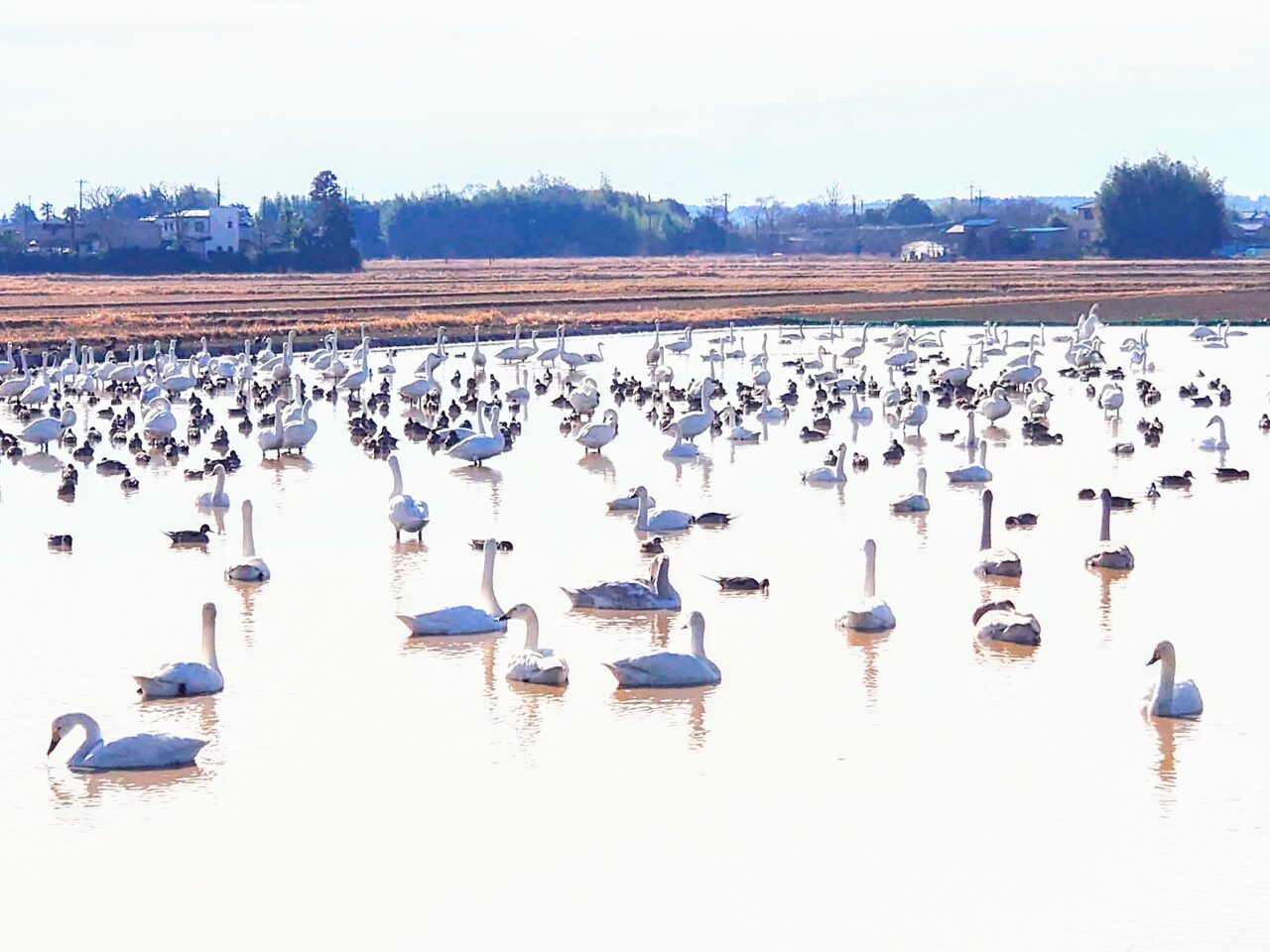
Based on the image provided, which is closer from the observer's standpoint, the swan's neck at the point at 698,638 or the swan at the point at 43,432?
the swan's neck at the point at 698,638

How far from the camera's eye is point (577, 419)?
3158 centimetres

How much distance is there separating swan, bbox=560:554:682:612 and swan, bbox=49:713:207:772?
4.77 metres

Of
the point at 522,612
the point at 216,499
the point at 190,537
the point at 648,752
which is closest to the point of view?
the point at 648,752

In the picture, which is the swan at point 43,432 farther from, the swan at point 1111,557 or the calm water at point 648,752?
the swan at point 1111,557

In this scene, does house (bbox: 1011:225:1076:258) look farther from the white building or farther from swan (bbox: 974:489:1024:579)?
swan (bbox: 974:489:1024:579)

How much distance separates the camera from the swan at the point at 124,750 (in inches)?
464

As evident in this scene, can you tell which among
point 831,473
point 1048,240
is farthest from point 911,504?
point 1048,240

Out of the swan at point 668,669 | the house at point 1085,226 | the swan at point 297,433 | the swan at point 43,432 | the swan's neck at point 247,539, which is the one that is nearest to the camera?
the swan at point 668,669

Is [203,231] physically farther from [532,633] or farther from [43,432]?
[532,633]

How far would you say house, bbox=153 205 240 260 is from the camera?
106875mm

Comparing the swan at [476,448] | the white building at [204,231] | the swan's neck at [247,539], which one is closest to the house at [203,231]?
the white building at [204,231]

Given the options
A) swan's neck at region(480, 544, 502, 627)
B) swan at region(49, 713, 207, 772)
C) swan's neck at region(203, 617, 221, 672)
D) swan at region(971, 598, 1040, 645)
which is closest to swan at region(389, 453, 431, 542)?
swan's neck at region(480, 544, 502, 627)

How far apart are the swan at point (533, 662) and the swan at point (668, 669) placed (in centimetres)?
31

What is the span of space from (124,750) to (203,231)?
102 m
